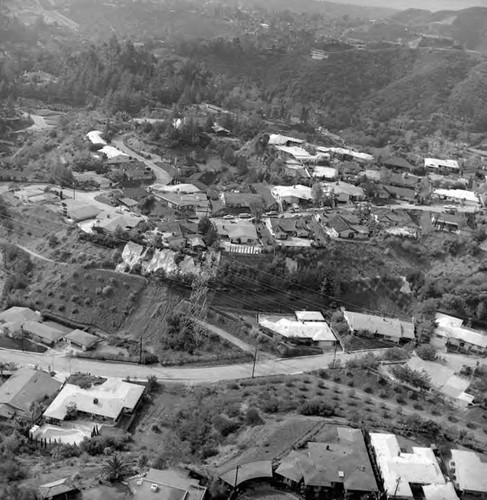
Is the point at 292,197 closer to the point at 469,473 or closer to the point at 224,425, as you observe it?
the point at 224,425

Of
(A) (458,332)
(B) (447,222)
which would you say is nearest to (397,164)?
(B) (447,222)

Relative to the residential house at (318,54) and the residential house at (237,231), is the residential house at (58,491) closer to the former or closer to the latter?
the residential house at (237,231)

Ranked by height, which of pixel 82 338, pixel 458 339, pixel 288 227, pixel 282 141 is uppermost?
pixel 282 141

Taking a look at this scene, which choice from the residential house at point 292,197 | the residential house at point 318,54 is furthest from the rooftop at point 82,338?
the residential house at point 318,54

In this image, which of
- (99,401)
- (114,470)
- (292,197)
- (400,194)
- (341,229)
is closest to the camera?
(114,470)

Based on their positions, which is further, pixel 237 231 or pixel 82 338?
pixel 237 231

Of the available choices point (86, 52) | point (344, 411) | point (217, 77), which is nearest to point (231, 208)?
point (344, 411)

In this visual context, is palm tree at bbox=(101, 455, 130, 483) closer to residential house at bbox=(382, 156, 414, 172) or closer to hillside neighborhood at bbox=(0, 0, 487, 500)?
hillside neighborhood at bbox=(0, 0, 487, 500)

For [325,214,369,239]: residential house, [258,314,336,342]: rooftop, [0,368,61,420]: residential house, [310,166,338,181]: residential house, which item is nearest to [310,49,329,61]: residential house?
[310,166,338,181]: residential house
